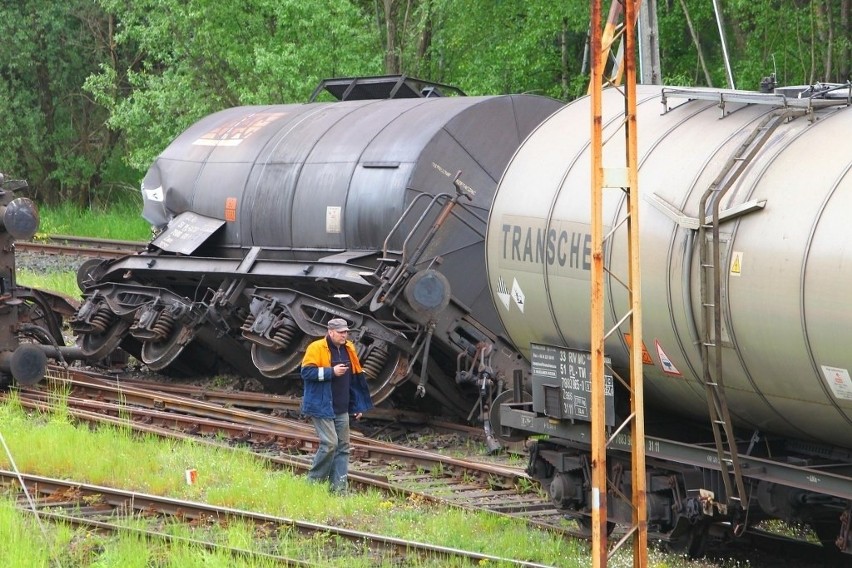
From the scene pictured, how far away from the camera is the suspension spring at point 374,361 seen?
14.6 m

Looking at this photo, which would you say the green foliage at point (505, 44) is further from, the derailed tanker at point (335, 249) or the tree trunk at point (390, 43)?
the derailed tanker at point (335, 249)

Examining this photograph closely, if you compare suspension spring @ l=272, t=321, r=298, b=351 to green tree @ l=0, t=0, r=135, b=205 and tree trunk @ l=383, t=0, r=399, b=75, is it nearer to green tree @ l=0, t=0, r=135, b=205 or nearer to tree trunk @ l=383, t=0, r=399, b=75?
tree trunk @ l=383, t=0, r=399, b=75

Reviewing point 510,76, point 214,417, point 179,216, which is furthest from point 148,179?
point 510,76

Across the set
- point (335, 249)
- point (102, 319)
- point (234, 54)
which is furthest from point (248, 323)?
point (234, 54)

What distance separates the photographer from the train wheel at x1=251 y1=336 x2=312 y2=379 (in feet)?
51.5

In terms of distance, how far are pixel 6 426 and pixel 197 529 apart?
4973mm

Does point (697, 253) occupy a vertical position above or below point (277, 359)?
above

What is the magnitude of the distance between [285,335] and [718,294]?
8313 millimetres

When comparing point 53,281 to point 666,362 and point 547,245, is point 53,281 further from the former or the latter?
point 666,362

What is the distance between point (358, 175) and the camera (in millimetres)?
15758

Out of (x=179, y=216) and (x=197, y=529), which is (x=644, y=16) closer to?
(x=179, y=216)

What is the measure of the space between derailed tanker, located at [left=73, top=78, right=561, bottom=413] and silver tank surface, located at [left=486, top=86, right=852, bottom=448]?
157 inches

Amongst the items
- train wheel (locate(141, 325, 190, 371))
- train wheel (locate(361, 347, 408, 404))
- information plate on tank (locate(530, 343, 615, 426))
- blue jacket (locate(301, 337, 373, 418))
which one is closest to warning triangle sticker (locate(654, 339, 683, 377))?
information plate on tank (locate(530, 343, 615, 426))

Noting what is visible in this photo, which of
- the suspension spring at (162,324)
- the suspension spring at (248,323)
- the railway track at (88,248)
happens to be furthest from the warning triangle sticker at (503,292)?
the railway track at (88,248)
